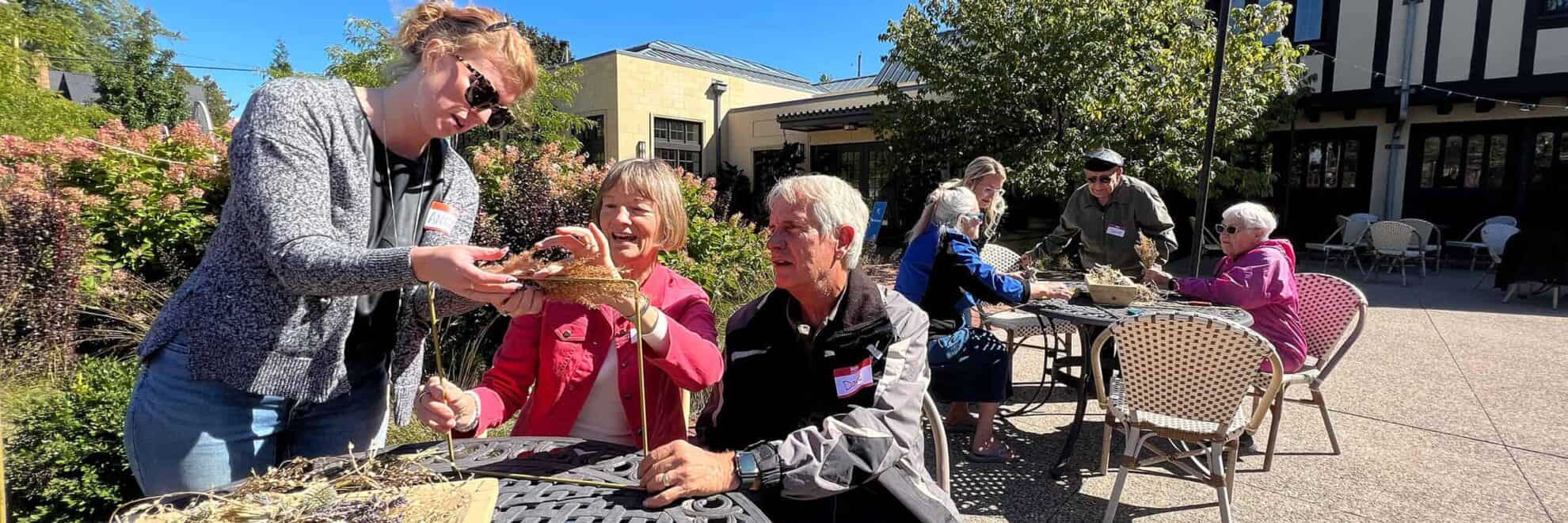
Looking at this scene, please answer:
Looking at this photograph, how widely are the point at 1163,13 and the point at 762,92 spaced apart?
1080 cm

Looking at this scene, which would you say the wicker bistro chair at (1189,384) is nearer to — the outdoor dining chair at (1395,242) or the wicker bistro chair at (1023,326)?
the wicker bistro chair at (1023,326)

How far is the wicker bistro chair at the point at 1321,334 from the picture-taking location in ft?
10.6

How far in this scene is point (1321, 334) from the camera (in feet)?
11.7

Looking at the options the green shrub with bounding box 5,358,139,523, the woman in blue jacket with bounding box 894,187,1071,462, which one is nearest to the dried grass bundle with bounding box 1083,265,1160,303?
the woman in blue jacket with bounding box 894,187,1071,462

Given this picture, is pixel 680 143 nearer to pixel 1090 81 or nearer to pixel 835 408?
pixel 1090 81

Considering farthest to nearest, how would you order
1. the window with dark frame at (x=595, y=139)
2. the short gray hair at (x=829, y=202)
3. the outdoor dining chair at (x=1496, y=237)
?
the window with dark frame at (x=595, y=139)
the outdoor dining chair at (x=1496, y=237)
the short gray hair at (x=829, y=202)

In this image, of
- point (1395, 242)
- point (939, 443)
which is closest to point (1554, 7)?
point (1395, 242)

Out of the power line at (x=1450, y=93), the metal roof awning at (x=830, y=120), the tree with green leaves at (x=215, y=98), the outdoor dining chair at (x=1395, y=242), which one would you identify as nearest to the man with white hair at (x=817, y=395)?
the outdoor dining chair at (x=1395, y=242)

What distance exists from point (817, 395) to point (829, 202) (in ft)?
1.60

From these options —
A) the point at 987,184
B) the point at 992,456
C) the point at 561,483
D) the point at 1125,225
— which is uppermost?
→ the point at 987,184

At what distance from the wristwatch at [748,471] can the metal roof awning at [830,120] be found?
11.9 m

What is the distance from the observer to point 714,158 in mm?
16859

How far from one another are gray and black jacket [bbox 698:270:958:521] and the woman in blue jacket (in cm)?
149

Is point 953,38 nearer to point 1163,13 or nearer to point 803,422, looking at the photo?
point 1163,13
